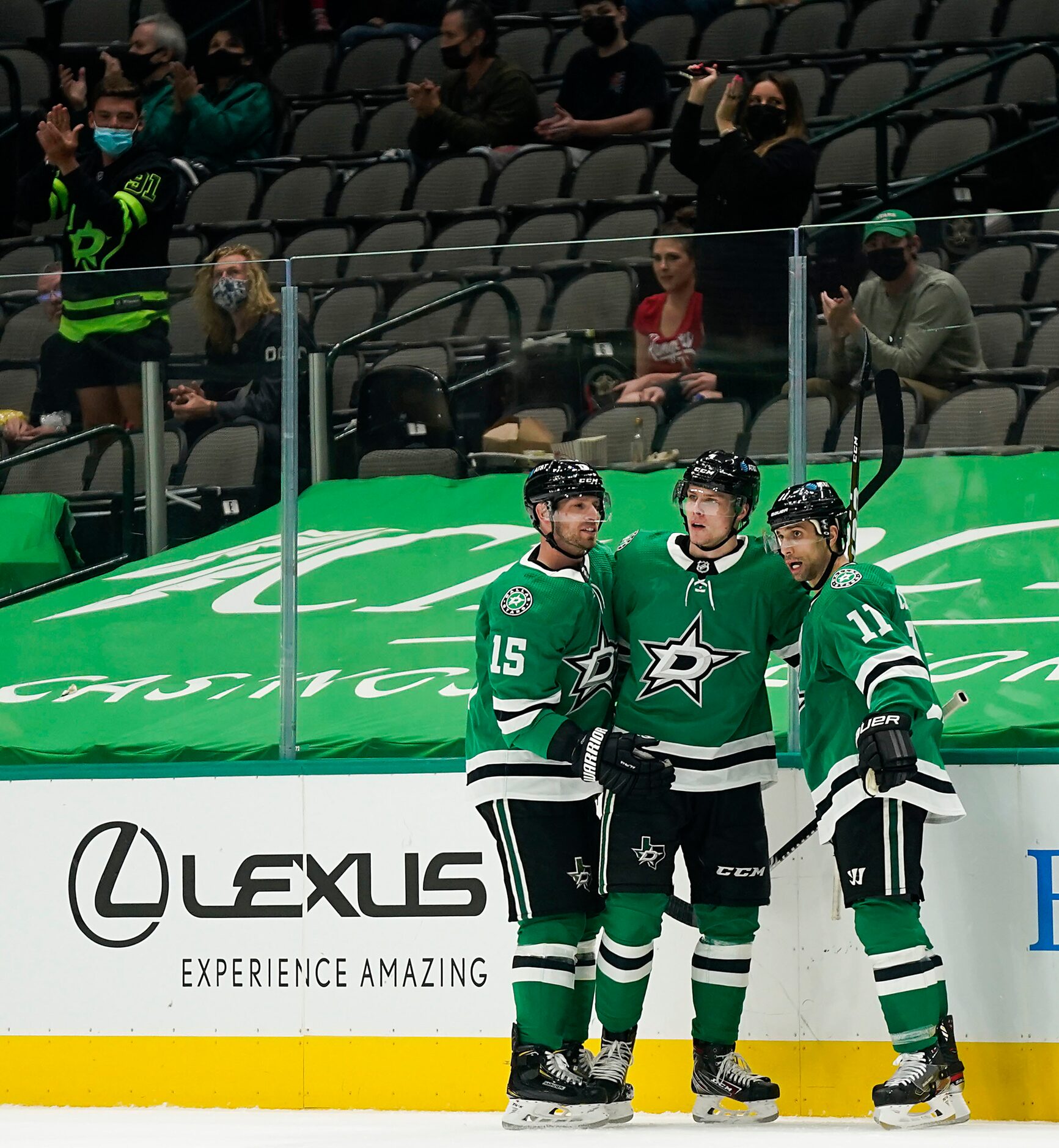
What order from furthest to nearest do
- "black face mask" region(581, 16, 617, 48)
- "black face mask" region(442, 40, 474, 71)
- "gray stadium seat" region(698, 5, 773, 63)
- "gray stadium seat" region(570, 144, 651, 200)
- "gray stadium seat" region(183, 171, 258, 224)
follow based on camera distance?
1. "gray stadium seat" region(698, 5, 773, 63)
2. "gray stadium seat" region(183, 171, 258, 224)
3. "black face mask" region(442, 40, 474, 71)
4. "black face mask" region(581, 16, 617, 48)
5. "gray stadium seat" region(570, 144, 651, 200)

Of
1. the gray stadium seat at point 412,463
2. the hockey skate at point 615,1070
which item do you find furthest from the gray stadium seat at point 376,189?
the hockey skate at point 615,1070

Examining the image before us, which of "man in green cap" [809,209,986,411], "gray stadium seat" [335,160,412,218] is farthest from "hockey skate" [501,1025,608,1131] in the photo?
"gray stadium seat" [335,160,412,218]

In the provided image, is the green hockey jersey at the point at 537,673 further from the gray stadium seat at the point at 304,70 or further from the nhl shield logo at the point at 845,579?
the gray stadium seat at the point at 304,70

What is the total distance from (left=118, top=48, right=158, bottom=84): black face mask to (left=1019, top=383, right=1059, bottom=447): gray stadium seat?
547cm

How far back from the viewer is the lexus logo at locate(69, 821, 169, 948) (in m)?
4.30

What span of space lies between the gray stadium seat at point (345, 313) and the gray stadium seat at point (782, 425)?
→ 966 mm

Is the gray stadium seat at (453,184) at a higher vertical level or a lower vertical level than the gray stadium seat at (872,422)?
higher

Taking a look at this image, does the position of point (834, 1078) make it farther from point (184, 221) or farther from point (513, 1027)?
point (184, 221)

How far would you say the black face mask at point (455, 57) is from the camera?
309 inches

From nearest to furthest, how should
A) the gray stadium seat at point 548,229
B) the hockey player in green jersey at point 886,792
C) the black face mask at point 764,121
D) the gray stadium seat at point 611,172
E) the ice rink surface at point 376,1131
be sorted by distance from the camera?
the ice rink surface at point 376,1131, the hockey player in green jersey at point 886,792, the black face mask at point 764,121, the gray stadium seat at point 548,229, the gray stadium seat at point 611,172

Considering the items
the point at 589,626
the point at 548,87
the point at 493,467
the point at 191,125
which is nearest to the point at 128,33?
the point at 191,125

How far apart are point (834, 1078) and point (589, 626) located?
116 cm

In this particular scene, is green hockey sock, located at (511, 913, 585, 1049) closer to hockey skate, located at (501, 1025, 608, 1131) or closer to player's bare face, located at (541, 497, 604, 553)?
hockey skate, located at (501, 1025, 608, 1131)

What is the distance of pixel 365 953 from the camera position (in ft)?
13.8
